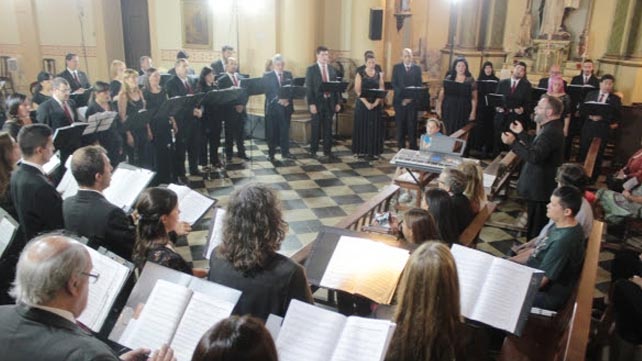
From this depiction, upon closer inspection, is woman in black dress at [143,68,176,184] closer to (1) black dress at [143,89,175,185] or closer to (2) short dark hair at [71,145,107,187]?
(1) black dress at [143,89,175,185]

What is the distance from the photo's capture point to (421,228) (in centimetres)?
312

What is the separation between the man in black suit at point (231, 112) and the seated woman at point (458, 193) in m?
4.61

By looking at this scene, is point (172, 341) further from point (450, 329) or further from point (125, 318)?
point (450, 329)

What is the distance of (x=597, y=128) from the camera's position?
7.76 meters

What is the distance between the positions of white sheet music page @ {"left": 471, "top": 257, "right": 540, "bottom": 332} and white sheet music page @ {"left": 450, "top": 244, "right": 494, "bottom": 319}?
0.08 feet

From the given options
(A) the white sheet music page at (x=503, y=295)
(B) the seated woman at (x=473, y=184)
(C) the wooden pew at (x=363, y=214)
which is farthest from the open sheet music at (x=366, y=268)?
(B) the seated woman at (x=473, y=184)

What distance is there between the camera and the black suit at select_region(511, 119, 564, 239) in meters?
4.81

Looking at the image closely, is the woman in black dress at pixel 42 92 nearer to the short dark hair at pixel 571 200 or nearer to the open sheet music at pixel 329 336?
the open sheet music at pixel 329 336

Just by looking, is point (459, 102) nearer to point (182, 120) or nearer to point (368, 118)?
point (368, 118)

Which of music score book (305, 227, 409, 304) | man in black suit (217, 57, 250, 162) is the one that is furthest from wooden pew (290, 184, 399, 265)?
man in black suit (217, 57, 250, 162)

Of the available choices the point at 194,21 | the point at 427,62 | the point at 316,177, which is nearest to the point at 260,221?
the point at 316,177

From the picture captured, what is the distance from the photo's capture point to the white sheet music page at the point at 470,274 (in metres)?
2.65

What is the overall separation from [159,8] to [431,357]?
973cm

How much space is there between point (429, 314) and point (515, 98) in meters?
6.84
